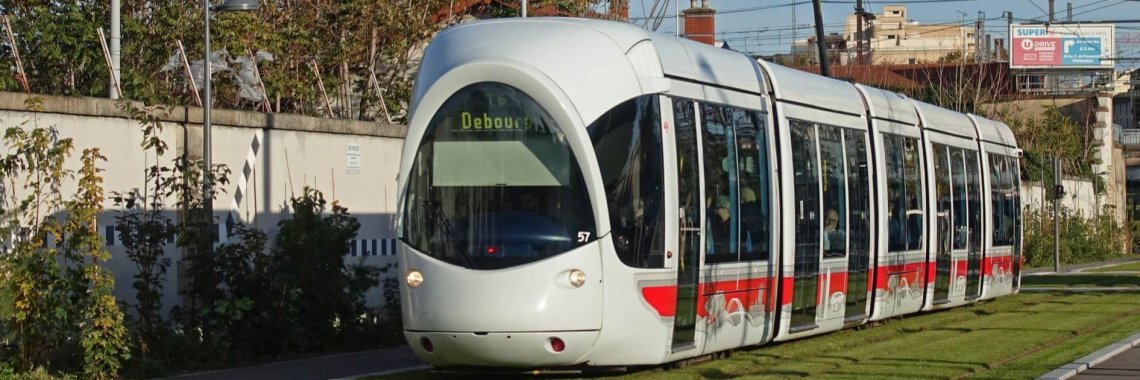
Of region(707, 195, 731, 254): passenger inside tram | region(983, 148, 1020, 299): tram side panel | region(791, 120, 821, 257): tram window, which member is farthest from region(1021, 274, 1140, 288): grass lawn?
region(707, 195, 731, 254): passenger inside tram

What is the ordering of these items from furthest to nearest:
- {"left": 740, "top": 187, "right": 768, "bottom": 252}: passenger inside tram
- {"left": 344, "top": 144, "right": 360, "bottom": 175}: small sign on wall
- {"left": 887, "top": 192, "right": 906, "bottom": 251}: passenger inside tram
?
{"left": 344, "top": 144, "right": 360, "bottom": 175}: small sign on wall
{"left": 887, "top": 192, "right": 906, "bottom": 251}: passenger inside tram
{"left": 740, "top": 187, "right": 768, "bottom": 252}: passenger inside tram

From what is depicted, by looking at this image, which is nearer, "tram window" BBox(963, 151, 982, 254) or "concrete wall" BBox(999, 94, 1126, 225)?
"tram window" BBox(963, 151, 982, 254)

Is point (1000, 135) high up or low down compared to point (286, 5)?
down

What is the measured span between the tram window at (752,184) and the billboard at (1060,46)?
246ft

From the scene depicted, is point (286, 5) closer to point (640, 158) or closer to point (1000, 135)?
point (1000, 135)

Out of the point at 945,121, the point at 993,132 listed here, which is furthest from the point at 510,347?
the point at 993,132

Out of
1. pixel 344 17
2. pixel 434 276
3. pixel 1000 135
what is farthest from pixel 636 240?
pixel 344 17

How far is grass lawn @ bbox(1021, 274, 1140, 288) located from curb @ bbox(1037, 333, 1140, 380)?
1539cm

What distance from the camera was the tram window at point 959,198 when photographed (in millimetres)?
24656

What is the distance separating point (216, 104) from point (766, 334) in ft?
36.7

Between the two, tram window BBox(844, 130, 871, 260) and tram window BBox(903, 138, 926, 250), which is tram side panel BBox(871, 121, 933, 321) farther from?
tram window BBox(844, 130, 871, 260)

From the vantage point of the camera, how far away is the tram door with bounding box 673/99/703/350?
1448cm

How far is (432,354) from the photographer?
13688 millimetres

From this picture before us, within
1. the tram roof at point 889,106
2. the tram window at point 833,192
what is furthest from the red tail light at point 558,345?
the tram roof at point 889,106
